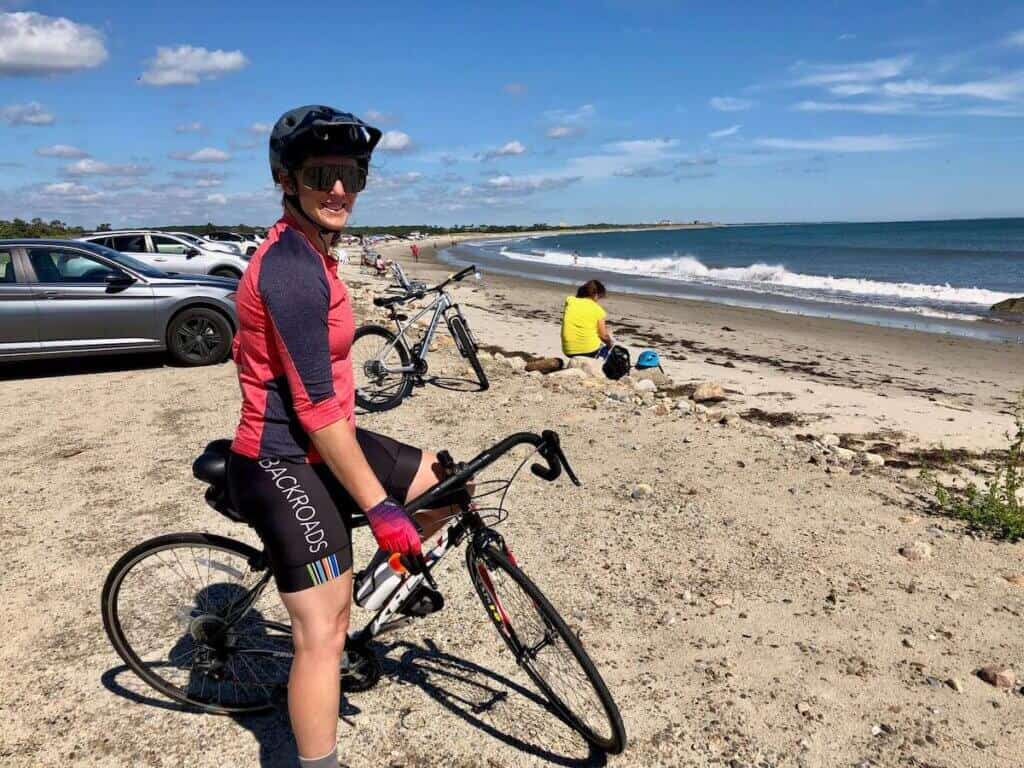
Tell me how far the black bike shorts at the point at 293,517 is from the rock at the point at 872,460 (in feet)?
16.9

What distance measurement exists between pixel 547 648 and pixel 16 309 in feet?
29.3

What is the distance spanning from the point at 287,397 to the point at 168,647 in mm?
1748

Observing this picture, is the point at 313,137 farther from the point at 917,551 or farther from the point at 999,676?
the point at 917,551

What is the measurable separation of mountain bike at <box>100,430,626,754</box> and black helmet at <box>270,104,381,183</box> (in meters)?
1.04

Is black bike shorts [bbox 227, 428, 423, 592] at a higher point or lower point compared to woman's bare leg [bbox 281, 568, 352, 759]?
higher

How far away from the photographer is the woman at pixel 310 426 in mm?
2064

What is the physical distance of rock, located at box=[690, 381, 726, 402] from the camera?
366 inches

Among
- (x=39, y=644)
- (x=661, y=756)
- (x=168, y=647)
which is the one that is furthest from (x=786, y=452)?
(x=39, y=644)

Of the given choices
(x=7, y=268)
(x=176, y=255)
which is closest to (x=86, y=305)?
(x=7, y=268)

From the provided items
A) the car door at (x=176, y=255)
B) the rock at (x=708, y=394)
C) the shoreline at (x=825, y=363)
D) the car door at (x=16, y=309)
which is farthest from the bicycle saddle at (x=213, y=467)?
the car door at (x=176, y=255)

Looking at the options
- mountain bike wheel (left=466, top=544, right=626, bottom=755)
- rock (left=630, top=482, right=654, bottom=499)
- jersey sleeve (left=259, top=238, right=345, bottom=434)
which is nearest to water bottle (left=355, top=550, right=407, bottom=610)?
mountain bike wheel (left=466, top=544, right=626, bottom=755)

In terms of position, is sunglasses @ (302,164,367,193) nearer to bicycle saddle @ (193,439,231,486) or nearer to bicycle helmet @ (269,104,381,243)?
bicycle helmet @ (269,104,381,243)

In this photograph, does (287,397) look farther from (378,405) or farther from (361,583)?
(378,405)

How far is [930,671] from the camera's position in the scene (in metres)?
3.33
